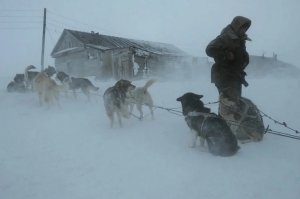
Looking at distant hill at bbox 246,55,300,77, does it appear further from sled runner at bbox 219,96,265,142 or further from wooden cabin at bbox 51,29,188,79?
sled runner at bbox 219,96,265,142

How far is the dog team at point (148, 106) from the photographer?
16.4ft

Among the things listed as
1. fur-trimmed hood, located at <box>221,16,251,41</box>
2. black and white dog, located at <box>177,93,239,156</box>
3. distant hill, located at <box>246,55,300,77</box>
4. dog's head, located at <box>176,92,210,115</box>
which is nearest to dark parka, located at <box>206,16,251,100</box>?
fur-trimmed hood, located at <box>221,16,251,41</box>

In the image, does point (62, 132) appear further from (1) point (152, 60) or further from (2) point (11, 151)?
(1) point (152, 60)

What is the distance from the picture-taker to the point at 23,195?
4.16m

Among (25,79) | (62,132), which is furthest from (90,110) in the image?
(25,79)

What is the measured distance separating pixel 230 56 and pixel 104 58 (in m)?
18.0

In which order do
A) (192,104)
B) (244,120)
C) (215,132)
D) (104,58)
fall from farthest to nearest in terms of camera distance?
(104,58) < (192,104) < (244,120) < (215,132)

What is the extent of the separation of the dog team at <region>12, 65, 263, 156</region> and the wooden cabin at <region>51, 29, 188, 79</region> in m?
8.58

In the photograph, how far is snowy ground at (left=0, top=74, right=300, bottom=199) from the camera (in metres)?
4.08

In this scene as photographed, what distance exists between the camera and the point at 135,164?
5.03 meters

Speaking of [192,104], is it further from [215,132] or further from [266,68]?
[266,68]

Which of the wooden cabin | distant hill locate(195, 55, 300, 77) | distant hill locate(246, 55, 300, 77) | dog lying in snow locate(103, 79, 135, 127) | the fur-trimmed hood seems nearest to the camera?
the fur-trimmed hood

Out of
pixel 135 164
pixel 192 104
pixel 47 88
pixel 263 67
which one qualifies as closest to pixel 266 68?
pixel 263 67

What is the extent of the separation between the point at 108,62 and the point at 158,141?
1670 centimetres
